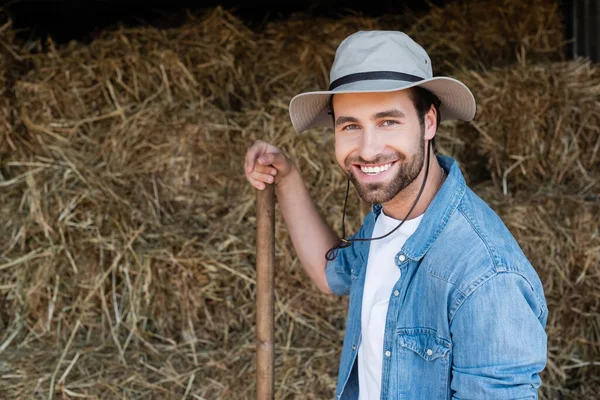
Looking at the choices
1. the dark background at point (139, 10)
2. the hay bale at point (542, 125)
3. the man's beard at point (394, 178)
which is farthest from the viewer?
the dark background at point (139, 10)

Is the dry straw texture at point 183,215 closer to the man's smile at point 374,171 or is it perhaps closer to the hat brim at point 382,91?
the hat brim at point 382,91

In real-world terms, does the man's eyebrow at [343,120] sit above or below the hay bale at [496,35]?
below

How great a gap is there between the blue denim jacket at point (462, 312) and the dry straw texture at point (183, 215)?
1437 mm

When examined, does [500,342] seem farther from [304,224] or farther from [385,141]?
[304,224]

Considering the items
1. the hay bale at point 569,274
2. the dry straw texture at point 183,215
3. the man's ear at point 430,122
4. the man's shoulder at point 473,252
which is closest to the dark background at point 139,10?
the dry straw texture at point 183,215

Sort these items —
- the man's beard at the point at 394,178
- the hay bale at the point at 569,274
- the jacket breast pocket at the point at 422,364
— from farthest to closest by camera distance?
1. the hay bale at the point at 569,274
2. the man's beard at the point at 394,178
3. the jacket breast pocket at the point at 422,364

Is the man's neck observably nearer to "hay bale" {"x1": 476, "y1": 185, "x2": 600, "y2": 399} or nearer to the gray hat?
the gray hat

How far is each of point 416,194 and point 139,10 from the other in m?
3.23

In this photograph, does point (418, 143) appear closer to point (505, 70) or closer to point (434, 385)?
point (434, 385)

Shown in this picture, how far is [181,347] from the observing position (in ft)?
10.0

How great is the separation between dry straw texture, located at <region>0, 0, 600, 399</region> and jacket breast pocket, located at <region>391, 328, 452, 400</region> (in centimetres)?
141

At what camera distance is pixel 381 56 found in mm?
1575

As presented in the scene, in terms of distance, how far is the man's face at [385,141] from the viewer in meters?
1.58

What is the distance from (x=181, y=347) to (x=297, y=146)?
108cm
